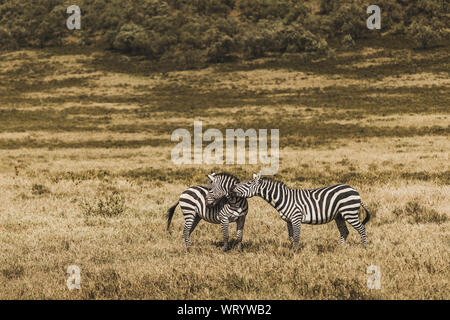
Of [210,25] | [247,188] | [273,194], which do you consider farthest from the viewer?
[210,25]

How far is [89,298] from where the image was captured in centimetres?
681

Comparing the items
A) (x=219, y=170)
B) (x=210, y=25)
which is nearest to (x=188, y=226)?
(x=219, y=170)

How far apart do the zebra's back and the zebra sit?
109 centimetres

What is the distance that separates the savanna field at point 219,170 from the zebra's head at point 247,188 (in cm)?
112

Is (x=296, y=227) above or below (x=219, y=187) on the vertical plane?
below

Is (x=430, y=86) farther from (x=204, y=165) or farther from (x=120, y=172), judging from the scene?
(x=120, y=172)

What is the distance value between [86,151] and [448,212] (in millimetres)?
28625

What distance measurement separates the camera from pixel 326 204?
8.65 metres

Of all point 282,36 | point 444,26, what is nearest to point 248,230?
point 282,36

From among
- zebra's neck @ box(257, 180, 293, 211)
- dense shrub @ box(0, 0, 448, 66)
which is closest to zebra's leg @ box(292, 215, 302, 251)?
zebra's neck @ box(257, 180, 293, 211)

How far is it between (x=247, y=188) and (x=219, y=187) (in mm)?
657

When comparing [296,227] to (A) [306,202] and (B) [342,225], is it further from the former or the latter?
(B) [342,225]

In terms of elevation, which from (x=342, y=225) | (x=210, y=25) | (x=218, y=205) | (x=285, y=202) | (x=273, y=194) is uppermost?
(x=210, y=25)

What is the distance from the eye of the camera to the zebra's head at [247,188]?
809 cm
